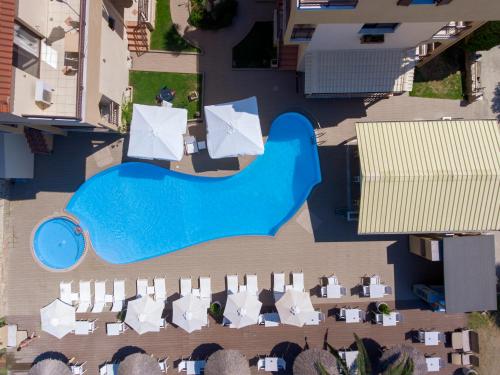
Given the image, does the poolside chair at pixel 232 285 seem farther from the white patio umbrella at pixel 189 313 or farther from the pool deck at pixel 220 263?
the white patio umbrella at pixel 189 313

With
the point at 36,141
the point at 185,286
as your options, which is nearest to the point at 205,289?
the point at 185,286

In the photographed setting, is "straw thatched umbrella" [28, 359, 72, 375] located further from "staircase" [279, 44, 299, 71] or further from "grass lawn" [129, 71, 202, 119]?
"staircase" [279, 44, 299, 71]

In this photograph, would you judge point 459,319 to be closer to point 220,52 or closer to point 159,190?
point 159,190

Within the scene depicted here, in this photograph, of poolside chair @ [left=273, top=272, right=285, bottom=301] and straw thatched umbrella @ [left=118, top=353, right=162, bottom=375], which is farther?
poolside chair @ [left=273, top=272, right=285, bottom=301]

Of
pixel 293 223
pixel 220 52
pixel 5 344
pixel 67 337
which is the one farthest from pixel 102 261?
pixel 220 52

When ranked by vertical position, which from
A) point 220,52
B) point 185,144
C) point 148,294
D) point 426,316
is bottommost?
point 426,316

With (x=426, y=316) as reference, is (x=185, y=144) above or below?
above

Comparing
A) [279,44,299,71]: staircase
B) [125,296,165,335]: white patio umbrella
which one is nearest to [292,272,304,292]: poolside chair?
[125,296,165,335]: white patio umbrella
